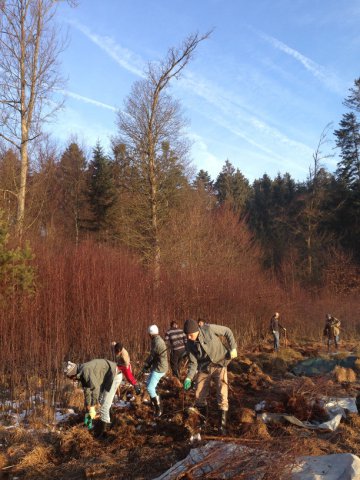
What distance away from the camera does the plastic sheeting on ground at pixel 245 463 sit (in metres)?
4.07

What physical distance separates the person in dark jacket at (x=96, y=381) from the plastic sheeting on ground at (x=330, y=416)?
228cm

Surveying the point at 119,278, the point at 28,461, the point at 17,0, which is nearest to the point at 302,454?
the point at 28,461

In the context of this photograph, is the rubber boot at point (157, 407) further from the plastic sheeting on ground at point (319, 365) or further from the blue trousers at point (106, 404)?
the plastic sheeting on ground at point (319, 365)

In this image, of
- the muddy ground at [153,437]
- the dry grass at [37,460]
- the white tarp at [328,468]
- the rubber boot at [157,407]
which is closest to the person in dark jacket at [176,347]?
the muddy ground at [153,437]

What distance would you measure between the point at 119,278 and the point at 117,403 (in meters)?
4.37

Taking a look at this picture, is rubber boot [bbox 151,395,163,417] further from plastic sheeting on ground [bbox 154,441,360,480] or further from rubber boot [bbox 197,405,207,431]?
plastic sheeting on ground [bbox 154,441,360,480]

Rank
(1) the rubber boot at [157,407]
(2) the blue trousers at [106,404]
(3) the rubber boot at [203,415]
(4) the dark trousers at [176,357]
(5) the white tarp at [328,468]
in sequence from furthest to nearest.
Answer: (4) the dark trousers at [176,357]
(1) the rubber boot at [157,407]
(2) the blue trousers at [106,404]
(3) the rubber boot at [203,415]
(5) the white tarp at [328,468]

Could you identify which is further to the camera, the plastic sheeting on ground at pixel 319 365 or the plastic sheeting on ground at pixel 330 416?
the plastic sheeting on ground at pixel 319 365

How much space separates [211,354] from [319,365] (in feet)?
20.1

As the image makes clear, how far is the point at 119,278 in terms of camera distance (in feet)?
39.3

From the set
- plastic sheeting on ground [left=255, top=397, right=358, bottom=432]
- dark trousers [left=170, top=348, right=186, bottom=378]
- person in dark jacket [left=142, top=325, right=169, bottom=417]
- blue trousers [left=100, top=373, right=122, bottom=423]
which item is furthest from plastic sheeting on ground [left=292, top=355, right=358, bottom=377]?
blue trousers [left=100, top=373, right=122, bottom=423]

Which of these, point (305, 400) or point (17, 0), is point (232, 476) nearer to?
point (305, 400)

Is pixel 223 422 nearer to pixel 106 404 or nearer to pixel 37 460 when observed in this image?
pixel 106 404

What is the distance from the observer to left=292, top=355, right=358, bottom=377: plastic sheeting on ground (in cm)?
1074
